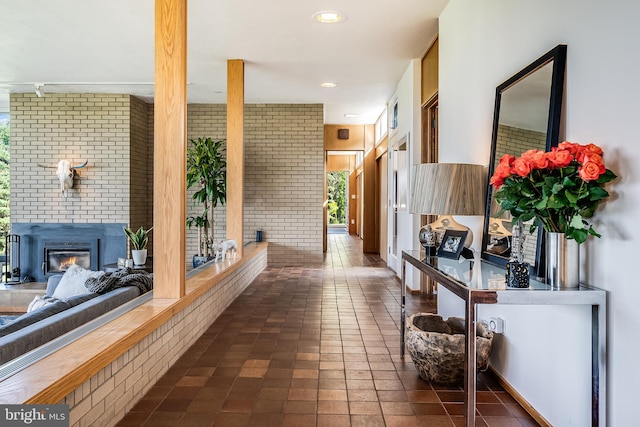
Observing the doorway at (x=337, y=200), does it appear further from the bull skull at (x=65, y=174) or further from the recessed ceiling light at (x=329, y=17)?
the recessed ceiling light at (x=329, y=17)

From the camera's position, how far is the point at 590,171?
1.59 meters

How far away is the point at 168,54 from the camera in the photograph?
3062 mm

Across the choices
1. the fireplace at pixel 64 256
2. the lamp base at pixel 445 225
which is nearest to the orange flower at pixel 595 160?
the lamp base at pixel 445 225

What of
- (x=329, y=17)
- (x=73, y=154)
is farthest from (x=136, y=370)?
(x=73, y=154)

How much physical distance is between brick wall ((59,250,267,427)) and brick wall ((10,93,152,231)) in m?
4.33

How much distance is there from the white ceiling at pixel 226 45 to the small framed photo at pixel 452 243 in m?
2.25

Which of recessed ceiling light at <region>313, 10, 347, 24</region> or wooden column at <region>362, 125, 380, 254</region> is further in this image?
wooden column at <region>362, 125, 380, 254</region>

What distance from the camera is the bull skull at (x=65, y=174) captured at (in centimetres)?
721

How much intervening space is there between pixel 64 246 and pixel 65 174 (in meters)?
1.18

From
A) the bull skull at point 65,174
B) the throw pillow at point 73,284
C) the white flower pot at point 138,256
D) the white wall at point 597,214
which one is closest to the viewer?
the white wall at point 597,214

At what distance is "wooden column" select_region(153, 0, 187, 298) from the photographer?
10.0 feet

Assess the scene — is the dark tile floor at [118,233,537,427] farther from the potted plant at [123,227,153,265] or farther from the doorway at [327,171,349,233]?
the doorway at [327,171,349,233]

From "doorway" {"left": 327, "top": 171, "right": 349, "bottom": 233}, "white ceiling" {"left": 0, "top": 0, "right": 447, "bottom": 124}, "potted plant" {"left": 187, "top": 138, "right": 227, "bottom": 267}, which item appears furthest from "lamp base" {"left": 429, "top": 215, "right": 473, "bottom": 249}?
"doorway" {"left": 327, "top": 171, "right": 349, "bottom": 233}

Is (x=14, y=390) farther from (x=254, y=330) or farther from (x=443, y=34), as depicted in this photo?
(x=443, y=34)
